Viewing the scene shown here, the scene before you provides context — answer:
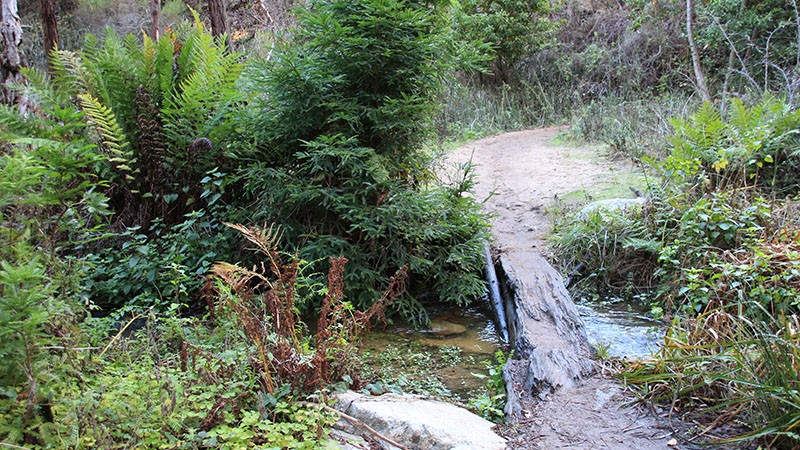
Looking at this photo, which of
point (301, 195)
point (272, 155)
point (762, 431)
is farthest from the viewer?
point (272, 155)

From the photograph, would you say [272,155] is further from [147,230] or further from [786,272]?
[786,272]

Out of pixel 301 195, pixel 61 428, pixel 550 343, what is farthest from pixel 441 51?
pixel 61 428

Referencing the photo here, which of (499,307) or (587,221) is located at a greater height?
(587,221)

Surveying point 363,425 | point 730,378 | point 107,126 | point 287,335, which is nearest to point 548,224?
point 730,378

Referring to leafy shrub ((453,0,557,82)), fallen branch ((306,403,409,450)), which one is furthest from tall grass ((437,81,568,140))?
fallen branch ((306,403,409,450))

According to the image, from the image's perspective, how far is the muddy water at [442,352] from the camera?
3326 mm

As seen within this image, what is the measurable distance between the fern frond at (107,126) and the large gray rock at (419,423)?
118 inches

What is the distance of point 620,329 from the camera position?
13.2 feet

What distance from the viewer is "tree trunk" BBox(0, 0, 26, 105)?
5.53 m

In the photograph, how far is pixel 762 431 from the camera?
2213 mm

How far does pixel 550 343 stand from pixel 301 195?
207 centimetres

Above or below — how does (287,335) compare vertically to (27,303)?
below

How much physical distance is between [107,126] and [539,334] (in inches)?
151

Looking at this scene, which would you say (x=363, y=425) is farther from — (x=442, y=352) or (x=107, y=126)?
(x=107, y=126)
